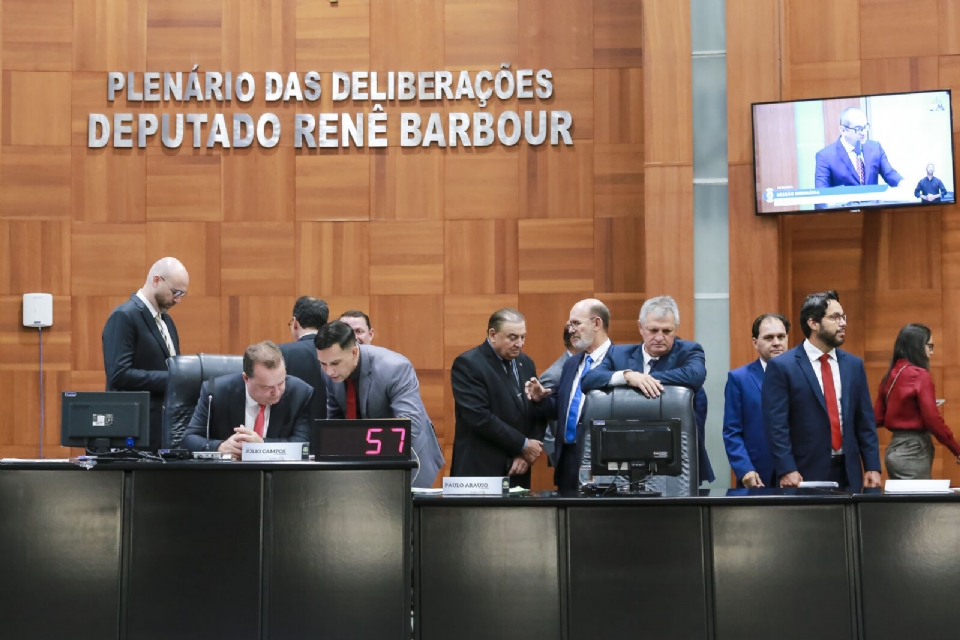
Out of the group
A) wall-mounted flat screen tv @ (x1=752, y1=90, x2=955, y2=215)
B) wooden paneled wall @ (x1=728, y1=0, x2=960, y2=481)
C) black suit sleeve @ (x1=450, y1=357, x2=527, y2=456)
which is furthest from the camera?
wooden paneled wall @ (x1=728, y1=0, x2=960, y2=481)

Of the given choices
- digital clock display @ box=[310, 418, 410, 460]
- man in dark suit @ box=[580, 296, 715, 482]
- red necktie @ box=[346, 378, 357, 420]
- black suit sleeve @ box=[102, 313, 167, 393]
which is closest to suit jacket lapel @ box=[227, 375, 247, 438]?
red necktie @ box=[346, 378, 357, 420]

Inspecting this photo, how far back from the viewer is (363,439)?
4211mm

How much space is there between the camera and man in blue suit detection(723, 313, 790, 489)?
18.3 feet

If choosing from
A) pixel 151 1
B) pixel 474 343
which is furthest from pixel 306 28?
pixel 474 343

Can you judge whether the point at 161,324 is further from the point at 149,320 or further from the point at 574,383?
the point at 574,383

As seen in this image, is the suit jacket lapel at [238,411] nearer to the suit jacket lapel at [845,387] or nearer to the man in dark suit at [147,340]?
the man in dark suit at [147,340]

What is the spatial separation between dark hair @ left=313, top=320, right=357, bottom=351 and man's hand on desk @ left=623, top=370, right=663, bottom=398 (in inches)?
51.5

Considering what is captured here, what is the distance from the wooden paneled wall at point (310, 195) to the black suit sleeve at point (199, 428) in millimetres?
3095

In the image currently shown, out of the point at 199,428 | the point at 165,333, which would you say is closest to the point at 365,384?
the point at 199,428

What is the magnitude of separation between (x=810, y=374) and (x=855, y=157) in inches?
96.2

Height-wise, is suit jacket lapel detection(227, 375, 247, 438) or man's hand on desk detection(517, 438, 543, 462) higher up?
suit jacket lapel detection(227, 375, 247, 438)

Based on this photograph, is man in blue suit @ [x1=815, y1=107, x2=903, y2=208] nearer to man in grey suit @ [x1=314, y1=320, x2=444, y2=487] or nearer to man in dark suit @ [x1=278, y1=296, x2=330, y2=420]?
man in grey suit @ [x1=314, y1=320, x2=444, y2=487]

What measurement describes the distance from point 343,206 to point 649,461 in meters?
4.41

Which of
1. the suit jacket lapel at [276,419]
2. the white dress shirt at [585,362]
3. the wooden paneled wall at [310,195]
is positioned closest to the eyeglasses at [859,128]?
the wooden paneled wall at [310,195]
